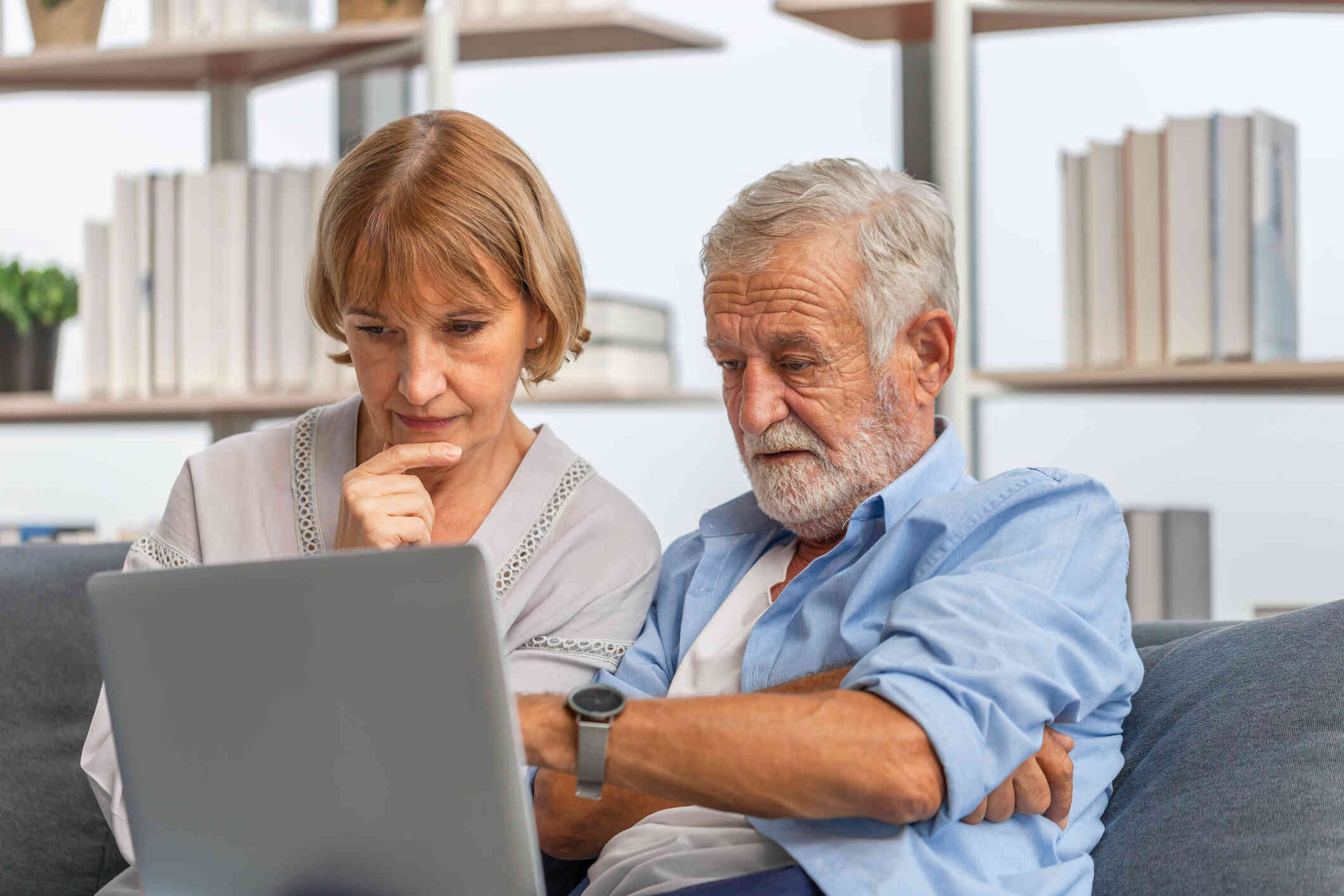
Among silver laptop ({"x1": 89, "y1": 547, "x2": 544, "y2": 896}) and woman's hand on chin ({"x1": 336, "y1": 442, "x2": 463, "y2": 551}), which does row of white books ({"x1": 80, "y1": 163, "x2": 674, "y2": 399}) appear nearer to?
woman's hand on chin ({"x1": 336, "y1": 442, "x2": 463, "y2": 551})

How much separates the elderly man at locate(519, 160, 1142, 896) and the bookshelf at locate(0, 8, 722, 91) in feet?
3.53

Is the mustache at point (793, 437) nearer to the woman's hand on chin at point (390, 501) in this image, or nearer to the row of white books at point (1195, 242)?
the woman's hand on chin at point (390, 501)

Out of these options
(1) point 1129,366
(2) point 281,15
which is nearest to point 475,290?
(1) point 1129,366

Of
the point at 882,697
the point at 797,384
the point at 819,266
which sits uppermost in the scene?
the point at 819,266

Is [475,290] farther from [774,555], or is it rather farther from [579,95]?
[579,95]

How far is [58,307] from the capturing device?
2.62 m

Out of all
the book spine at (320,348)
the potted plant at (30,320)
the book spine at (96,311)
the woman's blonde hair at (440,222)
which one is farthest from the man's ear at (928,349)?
the potted plant at (30,320)

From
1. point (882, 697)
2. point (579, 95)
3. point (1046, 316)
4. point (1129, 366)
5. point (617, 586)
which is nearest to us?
point (882, 697)

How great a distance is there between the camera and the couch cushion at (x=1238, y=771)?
1.09 meters

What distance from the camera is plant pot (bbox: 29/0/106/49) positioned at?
260cm

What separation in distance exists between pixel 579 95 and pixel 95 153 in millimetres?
1194

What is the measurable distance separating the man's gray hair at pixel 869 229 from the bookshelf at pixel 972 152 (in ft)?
2.22

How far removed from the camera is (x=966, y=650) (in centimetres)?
106

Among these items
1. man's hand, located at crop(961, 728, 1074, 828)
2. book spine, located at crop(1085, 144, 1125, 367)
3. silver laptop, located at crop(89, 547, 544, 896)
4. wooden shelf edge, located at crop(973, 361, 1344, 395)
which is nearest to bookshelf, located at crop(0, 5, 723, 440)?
wooden shelf edge, located at crop(973, 361, 1344, 395)
